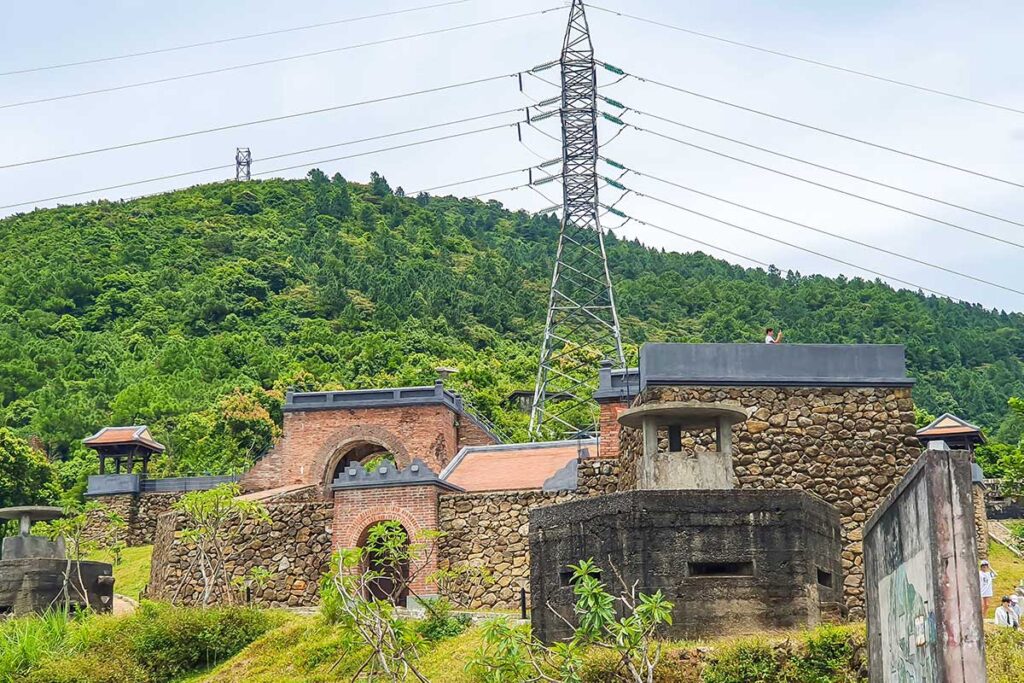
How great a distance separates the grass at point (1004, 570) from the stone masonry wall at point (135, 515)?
74.1 ft

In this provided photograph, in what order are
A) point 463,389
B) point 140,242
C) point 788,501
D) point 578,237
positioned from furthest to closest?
point 140,242 → point 463,389 → point 578,237 → point 788,501

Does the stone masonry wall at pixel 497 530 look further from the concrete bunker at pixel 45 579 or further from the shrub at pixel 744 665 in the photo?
the shrub at pixel 744 665

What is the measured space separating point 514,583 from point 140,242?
6506 centimetres

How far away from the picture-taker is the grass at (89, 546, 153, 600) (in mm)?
32094

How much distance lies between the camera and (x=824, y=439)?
21719 mm

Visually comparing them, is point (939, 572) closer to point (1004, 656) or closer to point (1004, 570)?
point (1004, 656)

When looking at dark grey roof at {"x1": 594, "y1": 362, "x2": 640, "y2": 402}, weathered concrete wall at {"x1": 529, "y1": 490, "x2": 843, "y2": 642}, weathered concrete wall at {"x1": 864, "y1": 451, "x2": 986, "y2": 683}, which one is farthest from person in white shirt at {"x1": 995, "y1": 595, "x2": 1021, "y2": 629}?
dark grey roof at {"x1": 594, "y1": 362, "x2": 640, "y2": 402}

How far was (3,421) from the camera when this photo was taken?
5681cm

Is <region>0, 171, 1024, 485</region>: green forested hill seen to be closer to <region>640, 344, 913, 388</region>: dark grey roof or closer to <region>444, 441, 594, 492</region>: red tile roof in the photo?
<region>444, 441, 594, 492</region>: red tile roof

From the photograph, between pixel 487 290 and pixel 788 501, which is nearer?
pixel 788 501

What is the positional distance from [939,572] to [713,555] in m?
7.37

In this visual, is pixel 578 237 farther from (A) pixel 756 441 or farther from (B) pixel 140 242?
(B) pixel 140 242

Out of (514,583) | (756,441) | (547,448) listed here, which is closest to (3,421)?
(547,448)

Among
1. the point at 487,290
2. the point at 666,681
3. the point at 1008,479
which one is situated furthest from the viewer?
the point at 487,290
